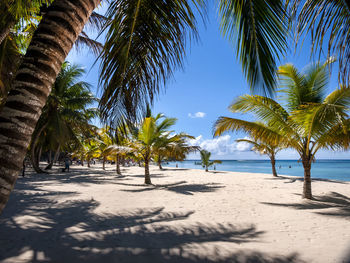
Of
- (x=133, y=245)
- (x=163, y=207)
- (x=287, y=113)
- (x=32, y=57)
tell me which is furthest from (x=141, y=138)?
(x=32, y=57)

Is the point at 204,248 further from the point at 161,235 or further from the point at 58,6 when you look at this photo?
the point at 58,6

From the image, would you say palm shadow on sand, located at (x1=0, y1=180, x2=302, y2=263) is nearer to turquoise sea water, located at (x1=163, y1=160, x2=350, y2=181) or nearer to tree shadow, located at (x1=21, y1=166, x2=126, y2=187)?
tree shadow, located at (x1=21, y1=166, x2=126, y2=187)

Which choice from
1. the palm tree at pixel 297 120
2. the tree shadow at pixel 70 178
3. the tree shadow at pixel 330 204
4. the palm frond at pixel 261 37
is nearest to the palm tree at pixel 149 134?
the tree shadow at pixel 70 178

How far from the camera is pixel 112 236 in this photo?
10.3 feet

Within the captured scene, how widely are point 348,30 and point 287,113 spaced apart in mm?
4732

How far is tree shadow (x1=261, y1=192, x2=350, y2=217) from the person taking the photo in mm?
4619

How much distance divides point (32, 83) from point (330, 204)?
24.7 feet

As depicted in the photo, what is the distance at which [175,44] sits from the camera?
2.77m

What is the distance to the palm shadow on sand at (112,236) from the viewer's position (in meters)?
2.45

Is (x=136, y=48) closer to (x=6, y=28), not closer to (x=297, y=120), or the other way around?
(x=6, y=28)

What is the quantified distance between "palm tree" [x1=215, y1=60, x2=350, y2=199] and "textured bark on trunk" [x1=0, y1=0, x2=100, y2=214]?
17.8 feet

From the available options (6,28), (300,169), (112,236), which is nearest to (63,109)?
(6,28)

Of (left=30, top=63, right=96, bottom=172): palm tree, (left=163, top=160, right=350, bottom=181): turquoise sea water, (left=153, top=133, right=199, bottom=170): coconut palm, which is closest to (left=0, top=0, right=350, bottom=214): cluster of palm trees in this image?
(left=153, top=133, right=199, bottom=170): coconut palm

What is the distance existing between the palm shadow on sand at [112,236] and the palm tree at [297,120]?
11.9 ft
